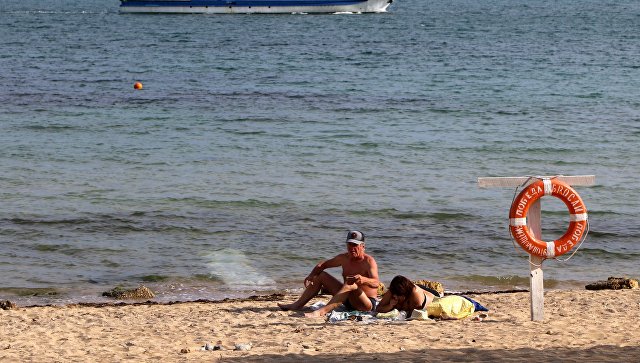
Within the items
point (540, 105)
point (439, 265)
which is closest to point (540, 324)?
point (439, 265)

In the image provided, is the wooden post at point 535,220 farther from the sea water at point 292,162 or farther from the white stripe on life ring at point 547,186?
the sea water at point 292,162

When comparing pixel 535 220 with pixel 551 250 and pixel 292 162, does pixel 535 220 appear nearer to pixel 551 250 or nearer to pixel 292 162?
pixel 551 250

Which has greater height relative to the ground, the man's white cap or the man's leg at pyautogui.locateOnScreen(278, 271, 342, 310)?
the man's white cap

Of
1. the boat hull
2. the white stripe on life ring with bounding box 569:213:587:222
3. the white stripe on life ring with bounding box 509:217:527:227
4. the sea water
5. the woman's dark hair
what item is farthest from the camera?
the boat hull

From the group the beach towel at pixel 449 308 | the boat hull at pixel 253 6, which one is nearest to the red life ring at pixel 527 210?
the beach towel at pixel 449 308

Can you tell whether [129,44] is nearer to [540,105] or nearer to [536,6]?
[540,105]

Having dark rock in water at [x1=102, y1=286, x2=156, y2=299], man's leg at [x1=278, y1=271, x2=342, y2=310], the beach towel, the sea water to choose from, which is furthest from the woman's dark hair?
dark rock in water at [x1=102, y1=286, x2=156, y2=299]

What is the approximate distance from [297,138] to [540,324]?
48.9ft

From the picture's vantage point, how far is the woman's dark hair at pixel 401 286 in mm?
9820

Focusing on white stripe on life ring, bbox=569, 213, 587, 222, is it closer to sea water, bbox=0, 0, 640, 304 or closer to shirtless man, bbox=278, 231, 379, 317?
shirtless man, bbox=278, 231, 379, 317

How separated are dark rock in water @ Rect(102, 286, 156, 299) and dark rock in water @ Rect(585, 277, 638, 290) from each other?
4.94 m

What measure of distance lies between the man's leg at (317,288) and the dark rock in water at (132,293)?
2.04 m

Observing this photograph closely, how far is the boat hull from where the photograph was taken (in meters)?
75.1

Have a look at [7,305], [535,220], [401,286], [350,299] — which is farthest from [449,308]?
[7,305]
